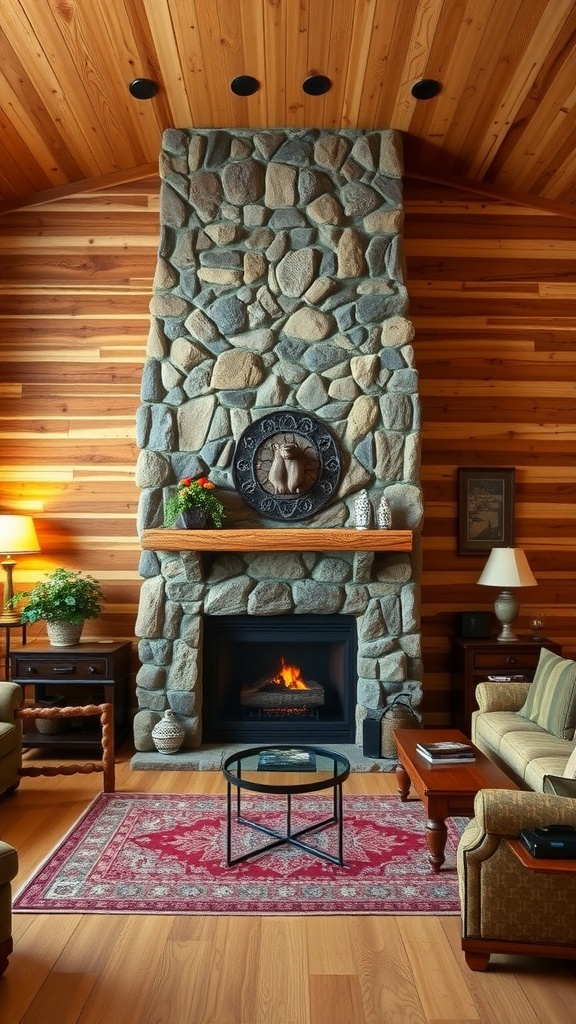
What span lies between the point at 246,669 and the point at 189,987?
2817 millimetres

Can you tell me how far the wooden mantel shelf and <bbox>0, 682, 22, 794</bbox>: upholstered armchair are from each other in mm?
1144

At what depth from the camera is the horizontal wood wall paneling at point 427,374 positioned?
18.1 feet

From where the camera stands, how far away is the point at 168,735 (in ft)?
15.7

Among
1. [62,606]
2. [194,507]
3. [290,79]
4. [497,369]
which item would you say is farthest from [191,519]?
[290,79]

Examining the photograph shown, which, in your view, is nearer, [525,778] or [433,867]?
[433,867]

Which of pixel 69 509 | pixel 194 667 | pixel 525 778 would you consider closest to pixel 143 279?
pixel 69 509

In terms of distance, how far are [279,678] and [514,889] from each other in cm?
278

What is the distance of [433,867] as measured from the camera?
Result: 334cm

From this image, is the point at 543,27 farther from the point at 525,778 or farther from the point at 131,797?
the point at 131,797

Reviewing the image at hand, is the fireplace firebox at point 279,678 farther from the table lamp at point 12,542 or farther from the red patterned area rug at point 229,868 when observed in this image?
the table lamp at point 12,542

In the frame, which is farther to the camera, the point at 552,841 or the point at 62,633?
the point at 62,633

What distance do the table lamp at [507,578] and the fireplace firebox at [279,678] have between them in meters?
0.95

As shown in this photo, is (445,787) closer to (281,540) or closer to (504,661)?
(281,540)

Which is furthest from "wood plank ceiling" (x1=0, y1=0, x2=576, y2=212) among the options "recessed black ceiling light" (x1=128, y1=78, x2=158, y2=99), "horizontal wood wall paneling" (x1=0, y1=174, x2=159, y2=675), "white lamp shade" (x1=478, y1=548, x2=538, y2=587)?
"white lamp shade" (x1=478, y1=548, x2=538, y2=587)
